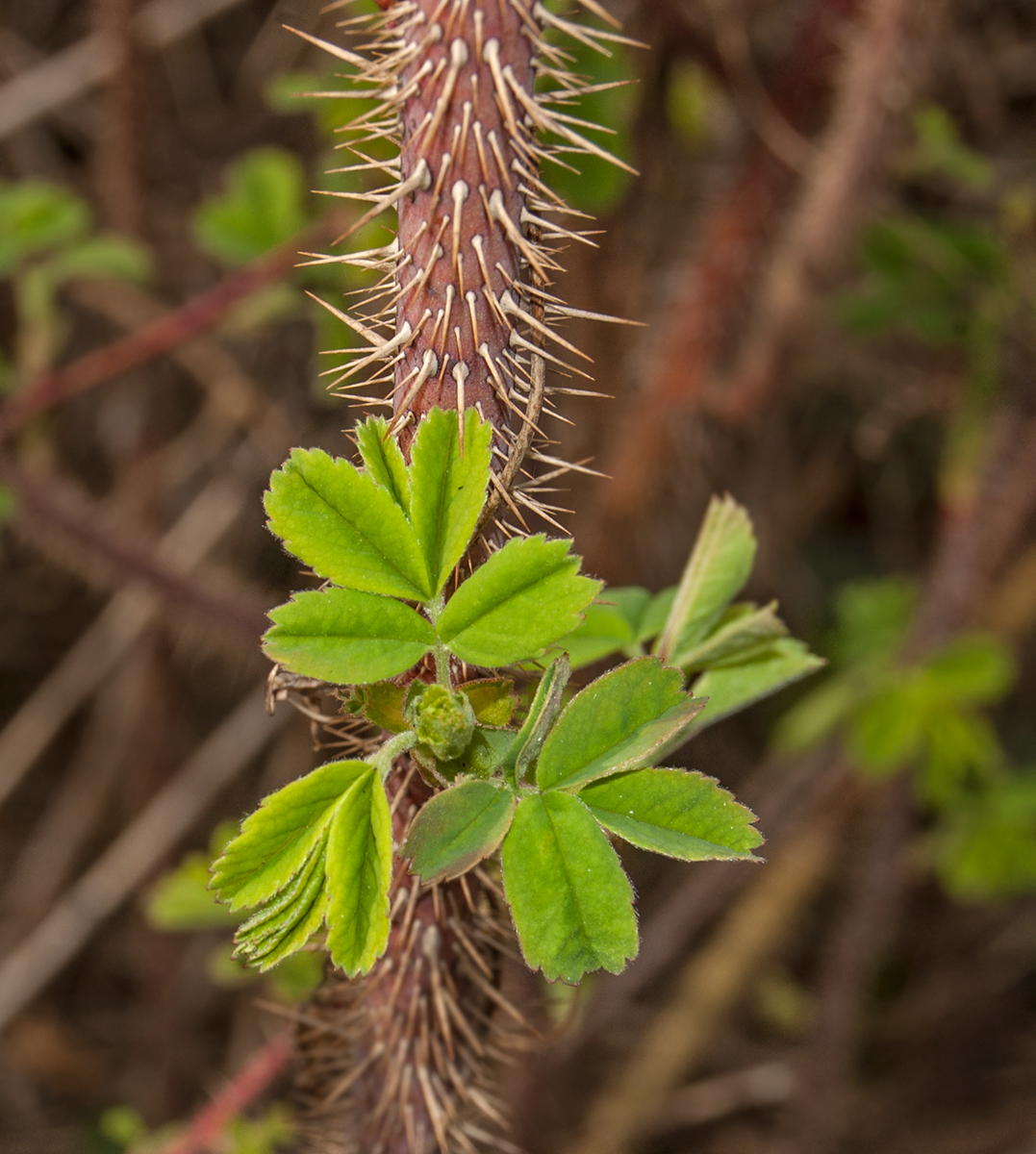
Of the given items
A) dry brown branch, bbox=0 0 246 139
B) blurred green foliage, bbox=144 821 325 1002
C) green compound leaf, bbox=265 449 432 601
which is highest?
dry brown branch, bbox=0 0 246 139

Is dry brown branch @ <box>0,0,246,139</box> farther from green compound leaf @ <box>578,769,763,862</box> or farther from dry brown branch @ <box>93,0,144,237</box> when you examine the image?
Answer: green compound leaf @ <box>578,769,763,862</box>

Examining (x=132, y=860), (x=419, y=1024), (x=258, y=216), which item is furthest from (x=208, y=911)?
(x=132, y=860)

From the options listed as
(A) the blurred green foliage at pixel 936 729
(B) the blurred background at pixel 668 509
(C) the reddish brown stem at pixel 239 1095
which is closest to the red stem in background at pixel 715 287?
(B) the blurred background at pixel 668 509

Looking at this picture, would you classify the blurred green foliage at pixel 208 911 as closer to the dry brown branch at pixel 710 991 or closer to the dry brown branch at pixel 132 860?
the dry brown branch at pixel 132 860

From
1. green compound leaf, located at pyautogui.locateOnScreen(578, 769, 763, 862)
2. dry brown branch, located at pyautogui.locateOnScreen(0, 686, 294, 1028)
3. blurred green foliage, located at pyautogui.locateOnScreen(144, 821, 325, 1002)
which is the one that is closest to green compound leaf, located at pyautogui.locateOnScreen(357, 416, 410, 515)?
green compound leaf, located at pyautogui.locateOnScreen(578, 769, 763, 862)

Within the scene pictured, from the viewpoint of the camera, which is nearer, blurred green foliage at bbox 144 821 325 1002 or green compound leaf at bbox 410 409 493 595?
green compound leaf at bbox 410 409 493 595

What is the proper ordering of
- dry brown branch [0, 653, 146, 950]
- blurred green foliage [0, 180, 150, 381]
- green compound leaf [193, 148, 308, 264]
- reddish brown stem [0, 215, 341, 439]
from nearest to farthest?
1. reddish brown stem [0, 215, 341, 439]
2. blurred green foliage [0, 180, 150, 381]
3. green compound leaf [193, 148, 308, 264]
4. dry brown branch [0, 653, 146, 950]

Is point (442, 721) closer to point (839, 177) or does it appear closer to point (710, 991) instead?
point (839, 177)
